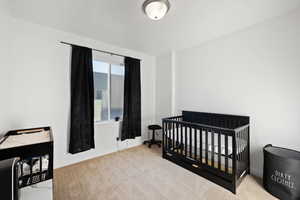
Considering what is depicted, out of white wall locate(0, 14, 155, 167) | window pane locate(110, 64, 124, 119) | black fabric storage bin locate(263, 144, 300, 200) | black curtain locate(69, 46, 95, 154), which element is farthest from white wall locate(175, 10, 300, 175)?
white wall locate(0, 14, 155, 167)

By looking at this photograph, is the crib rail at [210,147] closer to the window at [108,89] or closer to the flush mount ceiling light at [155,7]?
the window at [108,89]

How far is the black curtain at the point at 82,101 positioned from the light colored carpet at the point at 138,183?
17.2 inches

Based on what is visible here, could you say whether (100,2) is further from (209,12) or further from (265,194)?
(265,194)

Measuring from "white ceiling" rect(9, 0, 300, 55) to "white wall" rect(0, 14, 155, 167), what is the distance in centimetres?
21

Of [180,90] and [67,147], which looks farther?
[180,90]

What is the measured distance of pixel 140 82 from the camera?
343cm

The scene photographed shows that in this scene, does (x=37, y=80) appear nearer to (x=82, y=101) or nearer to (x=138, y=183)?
(x=82, y=101)

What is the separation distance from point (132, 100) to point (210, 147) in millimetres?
1969

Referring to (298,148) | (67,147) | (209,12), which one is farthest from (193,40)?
(67,147)

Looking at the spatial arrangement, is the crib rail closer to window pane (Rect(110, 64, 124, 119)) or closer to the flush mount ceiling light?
window pane (Rect(110, 64, 124, 119))

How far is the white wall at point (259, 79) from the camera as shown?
1.82 metres

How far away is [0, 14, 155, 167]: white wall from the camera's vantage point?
6.22 feet

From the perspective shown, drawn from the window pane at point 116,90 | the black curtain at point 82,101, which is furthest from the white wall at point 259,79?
the black curtain at point 82,101

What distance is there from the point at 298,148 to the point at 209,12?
2229 mm
